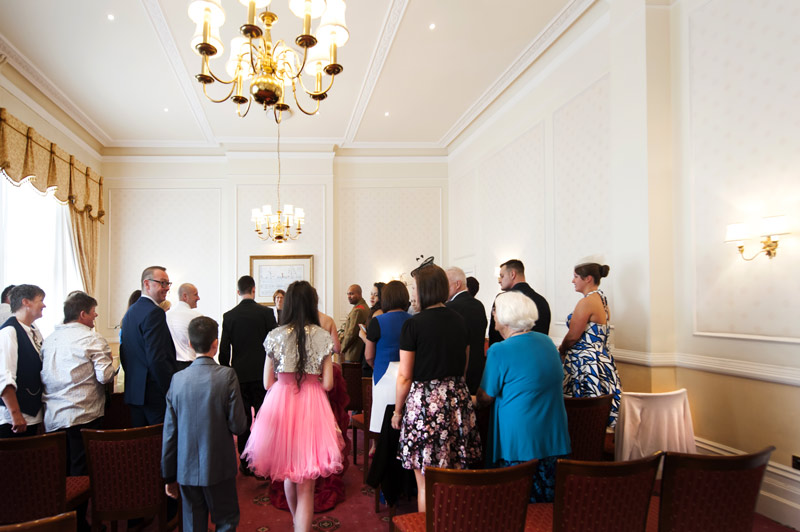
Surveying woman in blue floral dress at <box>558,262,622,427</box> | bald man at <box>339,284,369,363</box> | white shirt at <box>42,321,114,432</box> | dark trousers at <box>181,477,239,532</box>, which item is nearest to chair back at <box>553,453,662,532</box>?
woman in blue floral dress at <box>558,262,622,427</box>

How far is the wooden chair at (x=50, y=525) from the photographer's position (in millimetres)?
1420

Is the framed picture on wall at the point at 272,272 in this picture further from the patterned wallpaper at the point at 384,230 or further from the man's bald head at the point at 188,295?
the man's bald head at the point at 188,295

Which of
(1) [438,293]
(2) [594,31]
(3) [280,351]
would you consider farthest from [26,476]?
(2) [594,31]

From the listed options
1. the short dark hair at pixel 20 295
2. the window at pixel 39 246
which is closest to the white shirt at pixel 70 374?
the short dark hair at pixel 20 295

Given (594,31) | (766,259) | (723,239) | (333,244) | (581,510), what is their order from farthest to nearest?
(333,244), (594,31), (723,239), (766,259), (581,510)

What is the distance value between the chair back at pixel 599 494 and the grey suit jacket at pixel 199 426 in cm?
153

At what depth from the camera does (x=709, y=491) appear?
77.0 inches

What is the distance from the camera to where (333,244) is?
9383mm

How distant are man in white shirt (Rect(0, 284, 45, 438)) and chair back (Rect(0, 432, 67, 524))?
0.69m

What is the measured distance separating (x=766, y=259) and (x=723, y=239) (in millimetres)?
365

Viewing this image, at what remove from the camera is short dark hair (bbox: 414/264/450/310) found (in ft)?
9.09

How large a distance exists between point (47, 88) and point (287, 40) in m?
3.54

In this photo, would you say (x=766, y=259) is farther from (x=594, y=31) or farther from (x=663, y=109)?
(x=594, y=31)

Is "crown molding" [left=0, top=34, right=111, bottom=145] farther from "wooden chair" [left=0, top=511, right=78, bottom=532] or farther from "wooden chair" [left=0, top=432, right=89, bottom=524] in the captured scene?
→ "wooden chair" [left=0, top=511, right=78, bottom=532]
